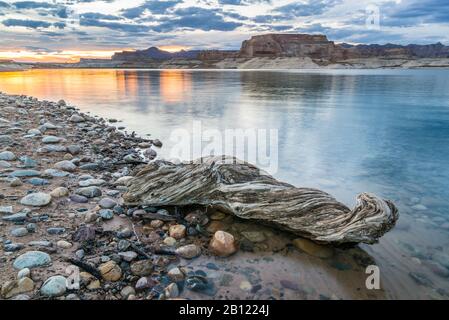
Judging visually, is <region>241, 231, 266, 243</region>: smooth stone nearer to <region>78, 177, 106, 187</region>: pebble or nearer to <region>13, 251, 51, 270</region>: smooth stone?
<region>13, 251, 51, 270</region>: smooth stone

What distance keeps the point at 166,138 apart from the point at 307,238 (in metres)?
7.07

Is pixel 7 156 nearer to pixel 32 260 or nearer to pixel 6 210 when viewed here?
pixel 6 210

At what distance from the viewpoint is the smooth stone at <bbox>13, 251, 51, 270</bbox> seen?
3.28 meters

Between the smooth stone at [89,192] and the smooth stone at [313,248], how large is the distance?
10.4 feet

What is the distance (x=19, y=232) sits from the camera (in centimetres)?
388

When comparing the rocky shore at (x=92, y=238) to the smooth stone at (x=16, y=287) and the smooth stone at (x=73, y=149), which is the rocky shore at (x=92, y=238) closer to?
the smooth stone at (x=16, y=287)

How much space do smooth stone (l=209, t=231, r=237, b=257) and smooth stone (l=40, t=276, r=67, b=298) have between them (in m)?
1.60

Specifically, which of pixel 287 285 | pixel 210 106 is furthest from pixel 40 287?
pixel 210 106

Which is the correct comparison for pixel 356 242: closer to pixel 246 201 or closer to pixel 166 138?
pixel 246 201

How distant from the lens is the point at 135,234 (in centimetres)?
413

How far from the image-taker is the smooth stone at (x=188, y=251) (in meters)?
3.77

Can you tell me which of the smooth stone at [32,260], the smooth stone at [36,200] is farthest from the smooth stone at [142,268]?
the smooth stone at [36,200]

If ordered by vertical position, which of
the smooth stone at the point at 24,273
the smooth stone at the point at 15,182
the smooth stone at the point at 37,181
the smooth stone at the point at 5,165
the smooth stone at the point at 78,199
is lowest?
the smooth stone at the point at 24,273
